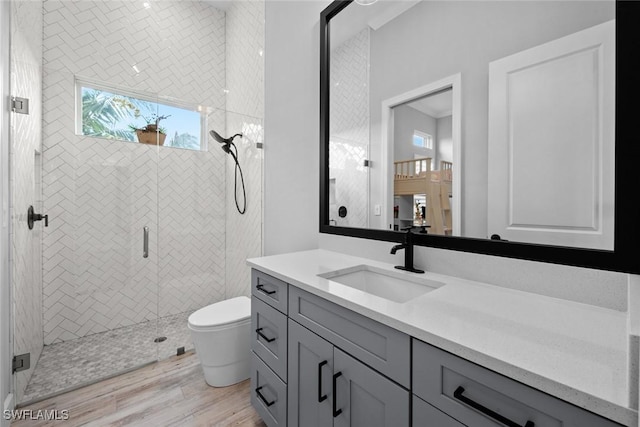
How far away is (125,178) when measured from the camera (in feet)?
7.96

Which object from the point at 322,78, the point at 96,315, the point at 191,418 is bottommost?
the point at 191,418

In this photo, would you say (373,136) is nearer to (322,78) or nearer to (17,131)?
(322,78)

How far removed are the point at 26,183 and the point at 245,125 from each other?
156 cm

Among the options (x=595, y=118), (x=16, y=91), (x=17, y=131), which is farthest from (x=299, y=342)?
(x=16, y=91)

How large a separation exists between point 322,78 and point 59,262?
2474 millimetres

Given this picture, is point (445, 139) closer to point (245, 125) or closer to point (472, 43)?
point (472, 43)

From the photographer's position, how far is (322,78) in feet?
5.65

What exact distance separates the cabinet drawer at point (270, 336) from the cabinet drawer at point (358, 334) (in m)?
0.15

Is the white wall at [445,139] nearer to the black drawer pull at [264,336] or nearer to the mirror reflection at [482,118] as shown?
the mirror reflection at [482,118]

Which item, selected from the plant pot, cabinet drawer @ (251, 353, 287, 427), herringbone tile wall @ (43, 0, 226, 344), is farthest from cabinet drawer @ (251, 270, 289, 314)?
the plant pot

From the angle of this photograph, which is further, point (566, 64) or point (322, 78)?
point (322, 78)

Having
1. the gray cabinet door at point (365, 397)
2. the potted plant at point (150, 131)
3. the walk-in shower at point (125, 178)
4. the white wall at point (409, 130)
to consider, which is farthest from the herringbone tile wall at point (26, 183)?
the white wall at point (409, 130)

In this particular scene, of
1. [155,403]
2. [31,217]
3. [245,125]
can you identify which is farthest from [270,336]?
[245,125]

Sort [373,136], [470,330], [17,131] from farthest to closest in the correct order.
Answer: [17,131], [373,136], [470,330]
